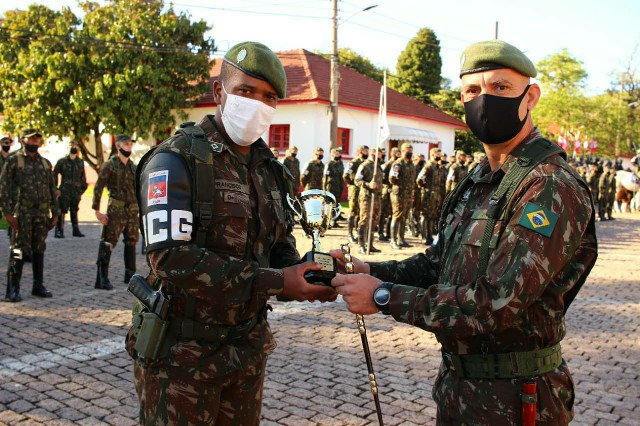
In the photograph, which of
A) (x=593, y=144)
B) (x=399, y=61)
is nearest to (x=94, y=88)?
(x=399, y=61)

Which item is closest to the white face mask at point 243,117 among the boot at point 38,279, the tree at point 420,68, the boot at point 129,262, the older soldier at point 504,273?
the older soldier at point 504,273

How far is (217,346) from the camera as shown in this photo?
2.50m

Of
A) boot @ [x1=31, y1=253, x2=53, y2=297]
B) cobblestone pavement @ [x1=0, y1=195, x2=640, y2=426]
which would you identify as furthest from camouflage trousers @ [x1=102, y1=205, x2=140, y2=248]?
boot @ [x1=31, y1=253, x2=53, y2=297]

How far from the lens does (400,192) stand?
14055 mm

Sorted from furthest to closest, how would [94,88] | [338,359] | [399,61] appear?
[399,61]
[94,88]
[338,359]

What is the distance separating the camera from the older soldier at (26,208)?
7797 mm

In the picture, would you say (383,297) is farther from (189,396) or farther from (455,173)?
(455,173)

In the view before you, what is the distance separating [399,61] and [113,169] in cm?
4100

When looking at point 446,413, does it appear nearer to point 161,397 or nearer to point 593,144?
point 161,397

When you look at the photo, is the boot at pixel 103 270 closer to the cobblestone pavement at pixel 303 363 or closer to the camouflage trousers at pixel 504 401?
the cobblestone pavement at pixel 303 363

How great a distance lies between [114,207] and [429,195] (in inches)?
343

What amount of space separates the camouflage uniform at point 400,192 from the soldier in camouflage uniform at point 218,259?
11.3 m

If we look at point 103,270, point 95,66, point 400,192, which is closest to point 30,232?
point 103,270

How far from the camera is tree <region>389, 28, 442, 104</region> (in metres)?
45.8
